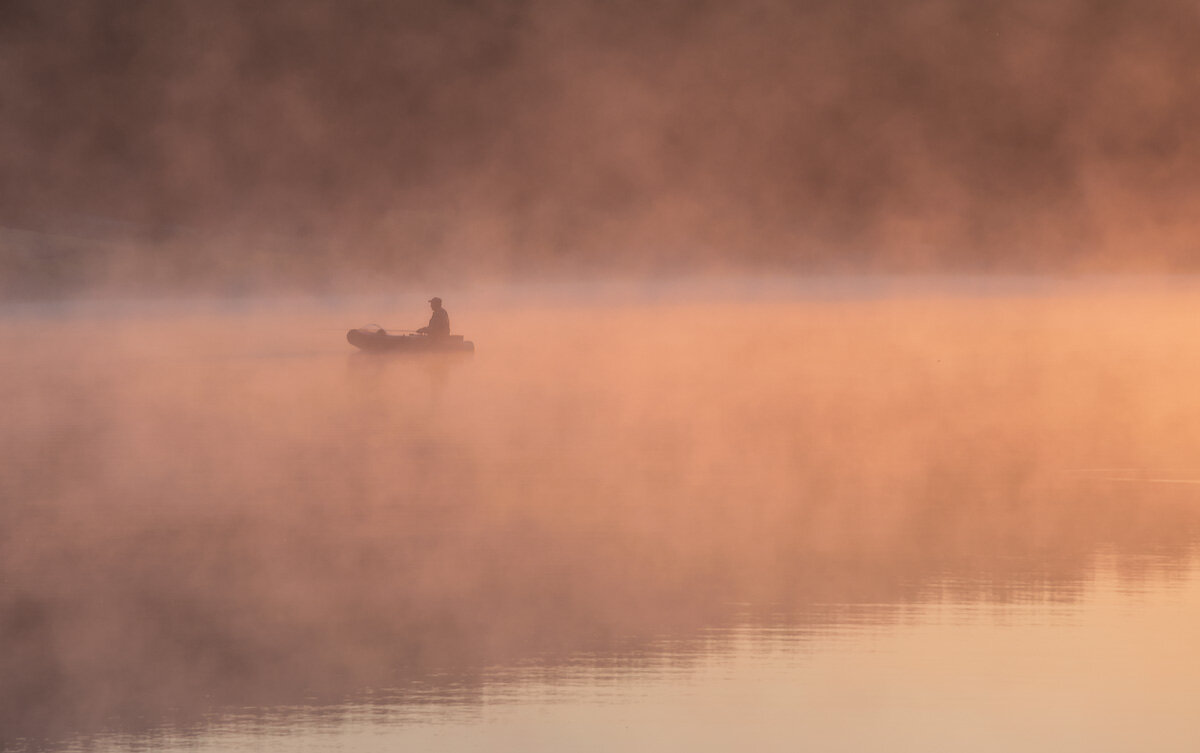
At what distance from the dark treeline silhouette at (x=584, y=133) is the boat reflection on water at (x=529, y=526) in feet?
49.3

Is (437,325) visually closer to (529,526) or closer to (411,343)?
(411,343)

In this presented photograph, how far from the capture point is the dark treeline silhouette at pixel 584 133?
2375 cm

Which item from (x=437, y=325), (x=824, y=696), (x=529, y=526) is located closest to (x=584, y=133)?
(x=437, y=325)

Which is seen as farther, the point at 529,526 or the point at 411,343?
the point at 411,343

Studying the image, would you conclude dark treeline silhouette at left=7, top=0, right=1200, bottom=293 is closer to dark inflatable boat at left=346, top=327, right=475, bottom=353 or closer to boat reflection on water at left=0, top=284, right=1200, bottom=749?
dark inflatable boat at left=346, top=327, right=475, bottom=353

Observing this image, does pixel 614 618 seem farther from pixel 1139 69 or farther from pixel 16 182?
pixel 16 182

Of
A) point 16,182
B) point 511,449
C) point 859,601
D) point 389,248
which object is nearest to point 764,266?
point 389,248

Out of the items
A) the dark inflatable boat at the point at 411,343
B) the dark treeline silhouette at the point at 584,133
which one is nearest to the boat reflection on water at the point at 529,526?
the dark inflatable boat at the point at 411,343

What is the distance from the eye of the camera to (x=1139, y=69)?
23359mm

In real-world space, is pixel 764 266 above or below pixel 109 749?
above

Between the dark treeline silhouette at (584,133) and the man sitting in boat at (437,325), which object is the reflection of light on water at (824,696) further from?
Result: the dark treeline silhouette at (584,133)

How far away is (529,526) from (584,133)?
73.8 feet

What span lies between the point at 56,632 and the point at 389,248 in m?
23.2

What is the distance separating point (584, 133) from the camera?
2691 centimetres
